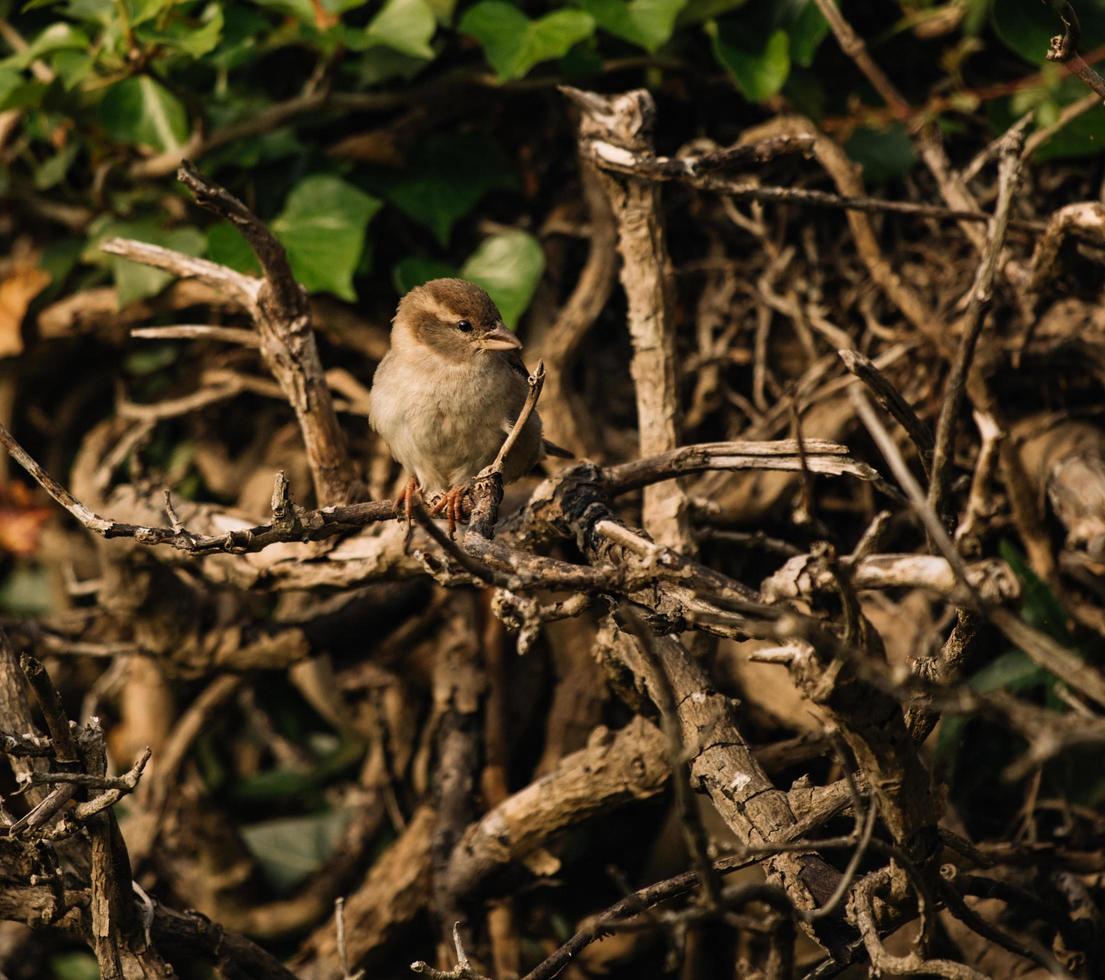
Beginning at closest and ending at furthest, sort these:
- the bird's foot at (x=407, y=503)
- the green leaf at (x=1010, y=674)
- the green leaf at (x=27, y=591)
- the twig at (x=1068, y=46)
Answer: the twig at (x=1068, y=46) → the bird's foot at (x=407, y=503) → the green leaf at (x=1010, y=674) → the green leaf at (x=27, y=591)

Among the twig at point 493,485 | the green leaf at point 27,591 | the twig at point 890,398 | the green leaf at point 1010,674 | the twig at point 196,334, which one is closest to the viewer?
the twig at point 890,398

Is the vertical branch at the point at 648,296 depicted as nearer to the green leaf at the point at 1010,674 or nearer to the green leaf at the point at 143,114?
the green leaf at the point at 1010,674

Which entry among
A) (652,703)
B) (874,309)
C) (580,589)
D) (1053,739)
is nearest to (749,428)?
(874,309)

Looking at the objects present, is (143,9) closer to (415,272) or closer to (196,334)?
(196,334)

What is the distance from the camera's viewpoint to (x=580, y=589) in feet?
6.56

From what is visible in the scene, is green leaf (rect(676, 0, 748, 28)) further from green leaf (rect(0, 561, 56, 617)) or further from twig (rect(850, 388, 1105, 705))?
green leaf (rect(0, 561, 56, 617))


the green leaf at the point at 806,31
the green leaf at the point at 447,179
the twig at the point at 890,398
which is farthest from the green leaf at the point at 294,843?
the green leaf at the point at 806,31

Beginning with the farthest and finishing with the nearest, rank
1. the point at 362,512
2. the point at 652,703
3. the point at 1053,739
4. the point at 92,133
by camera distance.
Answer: the point at 92,133, the point at 652,703, the point at 362,512, the point at 1053,739

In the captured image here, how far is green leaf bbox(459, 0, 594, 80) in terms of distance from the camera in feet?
12.0

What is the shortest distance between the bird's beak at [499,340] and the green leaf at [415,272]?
54cm

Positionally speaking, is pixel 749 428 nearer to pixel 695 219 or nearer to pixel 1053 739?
pixel 695 219

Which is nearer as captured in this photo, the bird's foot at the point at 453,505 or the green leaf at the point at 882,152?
the bird's foot at the point at 453,505

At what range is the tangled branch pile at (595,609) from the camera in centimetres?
246

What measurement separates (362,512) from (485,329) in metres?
1.14
